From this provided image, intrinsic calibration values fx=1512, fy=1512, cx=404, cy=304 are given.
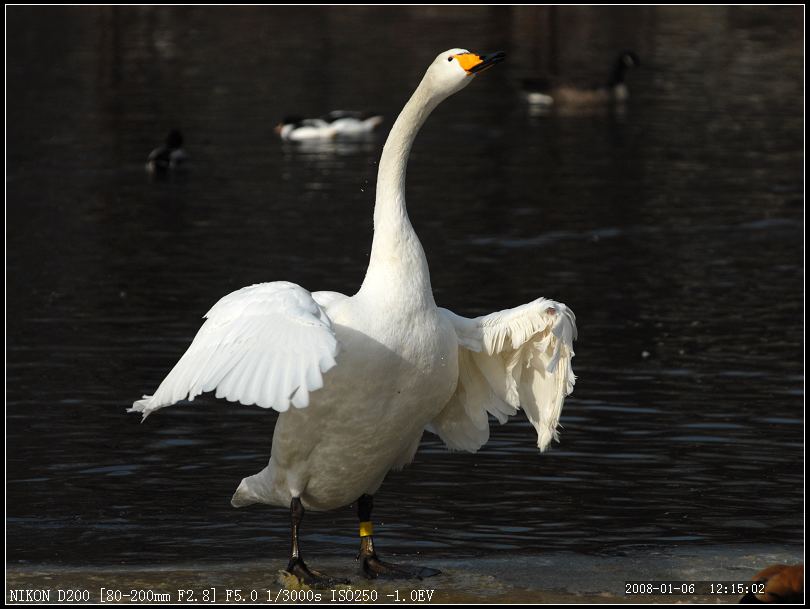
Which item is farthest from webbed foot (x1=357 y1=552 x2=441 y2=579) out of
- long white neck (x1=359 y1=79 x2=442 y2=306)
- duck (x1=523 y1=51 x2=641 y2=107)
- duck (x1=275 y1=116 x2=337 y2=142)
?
duck (x1=523 y1=51 x2=641 y2=107)

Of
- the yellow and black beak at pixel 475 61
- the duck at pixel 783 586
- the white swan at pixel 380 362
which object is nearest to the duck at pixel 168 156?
the white swan at pixel 380 362

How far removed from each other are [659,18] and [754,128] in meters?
23.7

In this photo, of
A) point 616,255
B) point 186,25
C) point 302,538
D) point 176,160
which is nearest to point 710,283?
point 616,255

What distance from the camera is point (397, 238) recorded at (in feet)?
25.3

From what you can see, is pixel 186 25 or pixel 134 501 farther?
pixel 186 25

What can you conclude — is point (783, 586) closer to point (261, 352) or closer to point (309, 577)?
point (309, 577)

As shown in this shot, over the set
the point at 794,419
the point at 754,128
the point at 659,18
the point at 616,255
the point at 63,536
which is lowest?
the point at 659,18

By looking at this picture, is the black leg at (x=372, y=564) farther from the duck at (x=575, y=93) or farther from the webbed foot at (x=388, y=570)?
the duck at (x=575, y=93)

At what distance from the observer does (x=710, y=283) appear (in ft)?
54.1

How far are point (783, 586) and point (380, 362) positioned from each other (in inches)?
86.2

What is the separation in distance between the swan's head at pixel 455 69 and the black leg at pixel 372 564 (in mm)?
2315

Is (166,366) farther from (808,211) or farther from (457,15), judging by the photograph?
(457,15)

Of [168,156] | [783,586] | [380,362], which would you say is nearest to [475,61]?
[380,362]

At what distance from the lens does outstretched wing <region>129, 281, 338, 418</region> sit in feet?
21.5
